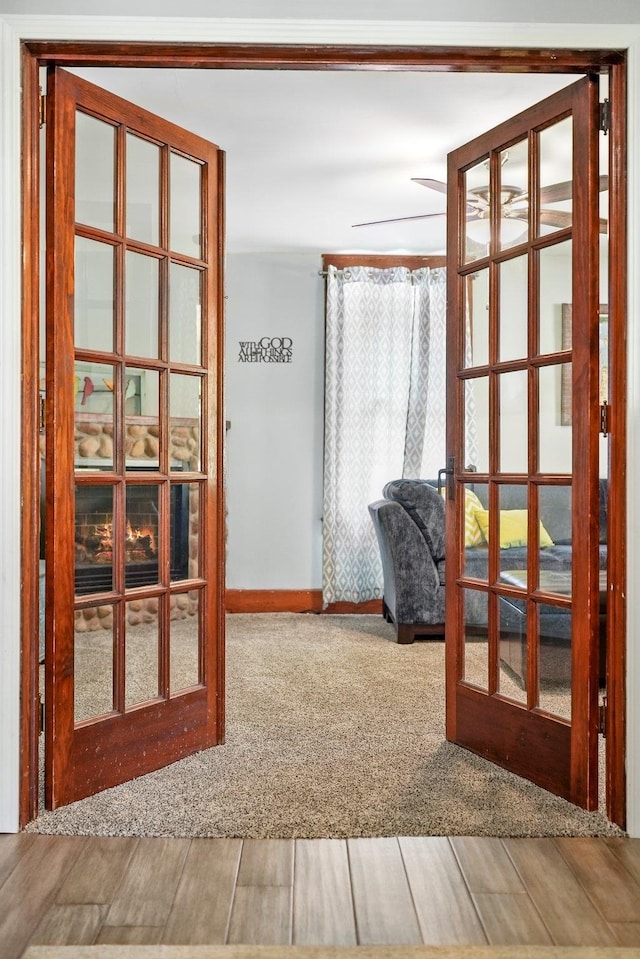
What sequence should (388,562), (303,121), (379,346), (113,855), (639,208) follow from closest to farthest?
Result: (113,855), (639,208), (303,121), (388,562), (379,346)

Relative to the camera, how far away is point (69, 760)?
2.37 metres

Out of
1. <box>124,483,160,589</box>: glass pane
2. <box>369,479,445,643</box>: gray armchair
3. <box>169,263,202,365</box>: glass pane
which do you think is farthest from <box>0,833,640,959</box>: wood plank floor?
<box>369,479,445,643</box>: gray armchair

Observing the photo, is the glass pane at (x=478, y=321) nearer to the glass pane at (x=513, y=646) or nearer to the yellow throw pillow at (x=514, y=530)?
the yellow throw pillow at (x=514, y=530)

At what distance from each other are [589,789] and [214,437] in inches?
64.3

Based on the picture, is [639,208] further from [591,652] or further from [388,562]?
[388,562]

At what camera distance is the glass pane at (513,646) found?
2.61 metres

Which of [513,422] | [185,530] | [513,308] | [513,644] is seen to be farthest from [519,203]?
[185,530]

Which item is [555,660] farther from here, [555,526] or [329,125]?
[329,125]

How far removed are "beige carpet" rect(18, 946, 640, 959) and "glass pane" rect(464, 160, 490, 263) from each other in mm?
2063

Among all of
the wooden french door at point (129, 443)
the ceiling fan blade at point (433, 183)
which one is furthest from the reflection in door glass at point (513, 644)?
the ceiling fan blade at point (433, 183)

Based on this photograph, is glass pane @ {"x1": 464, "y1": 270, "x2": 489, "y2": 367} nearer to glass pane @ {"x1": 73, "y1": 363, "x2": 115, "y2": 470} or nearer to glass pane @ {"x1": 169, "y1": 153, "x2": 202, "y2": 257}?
glass pane @ {"x1": 169, "y1": 153, "x2": 202, "y2": 257}

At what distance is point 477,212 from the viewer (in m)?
2.85

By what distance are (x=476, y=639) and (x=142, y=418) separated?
1330 mm

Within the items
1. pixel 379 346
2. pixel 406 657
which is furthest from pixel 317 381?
pixel 406 657
